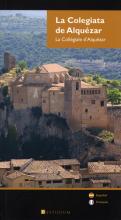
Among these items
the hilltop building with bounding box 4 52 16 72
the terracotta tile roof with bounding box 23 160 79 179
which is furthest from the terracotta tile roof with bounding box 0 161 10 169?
the hilltop building with bounding box 4 52 16 72

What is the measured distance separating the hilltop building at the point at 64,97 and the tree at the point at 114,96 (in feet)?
0.23

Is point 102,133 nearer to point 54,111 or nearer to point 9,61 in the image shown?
point 54,111

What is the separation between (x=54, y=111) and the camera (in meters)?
7.77

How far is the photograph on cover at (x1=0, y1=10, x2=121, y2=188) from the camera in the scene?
724cm

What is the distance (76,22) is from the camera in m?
7.11

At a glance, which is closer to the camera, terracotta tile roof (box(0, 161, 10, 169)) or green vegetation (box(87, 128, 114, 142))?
terracotta tile roof (box(0, 161, 10, 169))

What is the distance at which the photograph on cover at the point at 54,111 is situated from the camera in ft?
23.7

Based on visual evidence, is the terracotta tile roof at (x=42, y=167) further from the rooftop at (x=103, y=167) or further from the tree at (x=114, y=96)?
the tree at (x=114, y=96)

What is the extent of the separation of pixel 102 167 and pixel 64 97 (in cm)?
84

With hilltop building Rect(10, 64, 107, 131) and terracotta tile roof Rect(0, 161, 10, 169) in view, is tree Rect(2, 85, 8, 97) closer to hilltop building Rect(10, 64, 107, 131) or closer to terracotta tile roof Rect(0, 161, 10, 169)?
hilltop building Rect(10, 64, 107, 131)

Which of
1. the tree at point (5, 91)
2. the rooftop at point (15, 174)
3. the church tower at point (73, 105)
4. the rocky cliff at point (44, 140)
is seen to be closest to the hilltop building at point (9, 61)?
the tree at point (5, 91)

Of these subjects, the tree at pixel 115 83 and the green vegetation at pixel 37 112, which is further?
the green vegetation at pixel 37 112
